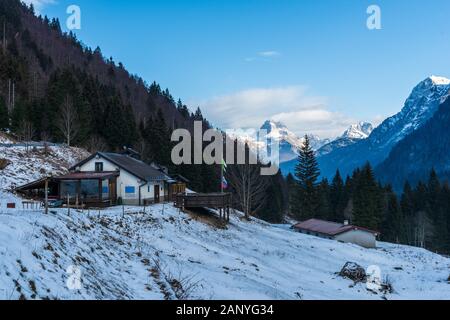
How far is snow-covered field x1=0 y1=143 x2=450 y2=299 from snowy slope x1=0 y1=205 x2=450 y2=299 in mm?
53

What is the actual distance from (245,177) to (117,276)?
36664 millimetres

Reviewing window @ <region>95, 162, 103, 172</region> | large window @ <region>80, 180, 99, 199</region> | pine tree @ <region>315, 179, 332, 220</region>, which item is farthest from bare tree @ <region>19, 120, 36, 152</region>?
pine tree @ <region>315, 179, 332, 220</region>

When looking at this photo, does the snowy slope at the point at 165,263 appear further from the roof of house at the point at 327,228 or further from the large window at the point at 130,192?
the roof of house at the point at 327,228

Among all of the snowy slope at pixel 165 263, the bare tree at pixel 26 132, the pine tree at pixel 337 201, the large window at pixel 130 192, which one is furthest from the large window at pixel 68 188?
the pine tree at pixel 337 201

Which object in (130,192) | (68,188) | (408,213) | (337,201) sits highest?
(68,188)

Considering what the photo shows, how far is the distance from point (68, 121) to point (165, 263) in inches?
1901

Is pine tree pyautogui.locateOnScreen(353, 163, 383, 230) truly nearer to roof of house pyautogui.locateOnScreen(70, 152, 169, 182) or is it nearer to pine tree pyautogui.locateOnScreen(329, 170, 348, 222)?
pine tree pyautogui.locateOnScreen(329, 170, 348, 222)

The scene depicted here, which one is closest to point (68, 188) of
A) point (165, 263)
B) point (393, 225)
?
point (165, 263)

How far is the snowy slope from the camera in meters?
12.2

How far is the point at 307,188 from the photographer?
259ft

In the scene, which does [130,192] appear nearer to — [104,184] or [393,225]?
[104,184]

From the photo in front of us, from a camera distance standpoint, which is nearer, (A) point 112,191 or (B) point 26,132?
(A) point 112,191

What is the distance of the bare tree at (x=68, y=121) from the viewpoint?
61.8 meters

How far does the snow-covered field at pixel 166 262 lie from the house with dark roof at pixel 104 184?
4.32 meters
